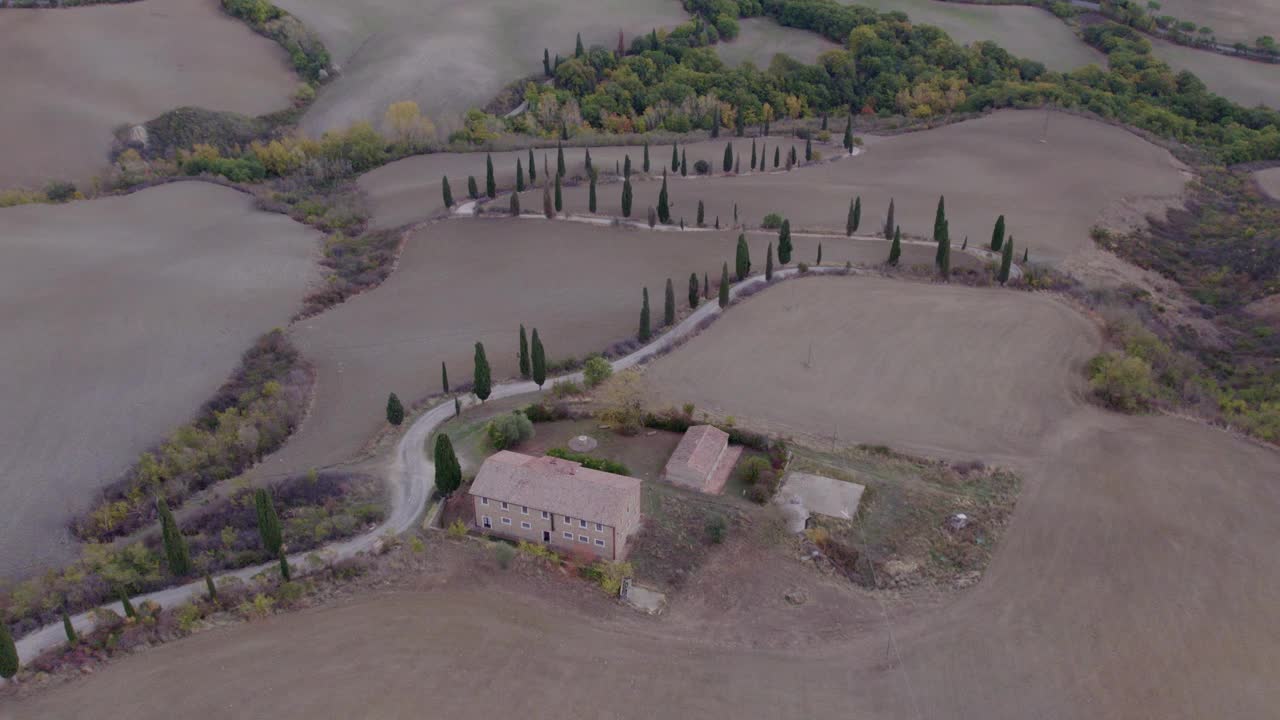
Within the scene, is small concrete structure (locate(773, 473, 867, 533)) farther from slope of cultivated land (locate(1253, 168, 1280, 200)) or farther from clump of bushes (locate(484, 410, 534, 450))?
slope of cultivated land (locate(1253, 168, 1280, 200))

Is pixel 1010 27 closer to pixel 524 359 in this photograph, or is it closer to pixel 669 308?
pixel 669 308

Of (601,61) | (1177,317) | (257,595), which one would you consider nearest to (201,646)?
(257,595)

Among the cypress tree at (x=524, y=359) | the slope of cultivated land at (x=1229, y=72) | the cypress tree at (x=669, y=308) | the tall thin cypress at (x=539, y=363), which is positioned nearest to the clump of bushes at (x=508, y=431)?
the tall thin cypress at (x=539, y=363)

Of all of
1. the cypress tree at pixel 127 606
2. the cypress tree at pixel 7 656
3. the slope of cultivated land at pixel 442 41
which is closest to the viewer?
the cypress tree at pixel 7 656

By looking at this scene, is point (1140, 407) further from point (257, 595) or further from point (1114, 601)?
point (257, 595)

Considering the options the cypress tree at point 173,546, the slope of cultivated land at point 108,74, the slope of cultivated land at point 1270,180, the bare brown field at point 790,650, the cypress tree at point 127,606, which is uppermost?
the slope of cultivated land at point 108,74

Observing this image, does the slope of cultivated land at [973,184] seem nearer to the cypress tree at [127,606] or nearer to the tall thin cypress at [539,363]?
the tall thin cypress at [539,363]

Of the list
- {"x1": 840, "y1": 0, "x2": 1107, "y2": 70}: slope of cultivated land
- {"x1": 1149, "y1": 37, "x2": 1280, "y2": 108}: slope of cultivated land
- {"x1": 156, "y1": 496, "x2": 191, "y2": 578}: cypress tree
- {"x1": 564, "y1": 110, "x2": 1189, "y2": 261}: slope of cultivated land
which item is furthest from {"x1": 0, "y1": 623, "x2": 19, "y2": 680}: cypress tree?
{"x1": 1149, "y1": 37, "x2": 1280, "y2": 108}: slope of cultivated land
